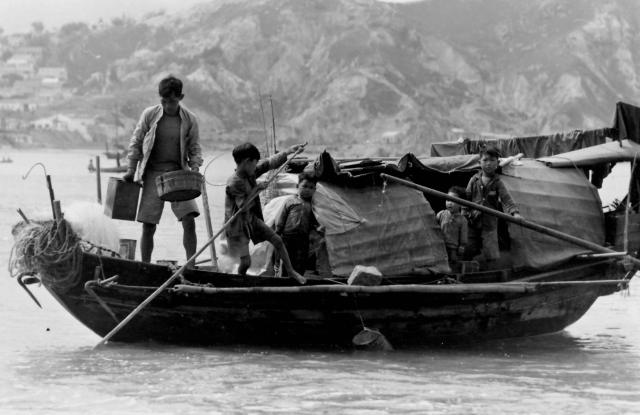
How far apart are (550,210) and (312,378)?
320 cm

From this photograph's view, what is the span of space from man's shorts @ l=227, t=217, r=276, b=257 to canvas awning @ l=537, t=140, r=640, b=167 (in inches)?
136

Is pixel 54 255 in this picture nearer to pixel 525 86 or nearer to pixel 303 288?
pixel 303 288

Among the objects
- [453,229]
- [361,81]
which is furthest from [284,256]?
[361,81]

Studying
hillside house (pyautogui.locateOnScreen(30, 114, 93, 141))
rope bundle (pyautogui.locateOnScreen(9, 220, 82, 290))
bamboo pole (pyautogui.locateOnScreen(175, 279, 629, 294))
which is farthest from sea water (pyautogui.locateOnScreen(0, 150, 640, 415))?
hillside house (pyautogui.locateOnScreen(30, 114, 93, 141))

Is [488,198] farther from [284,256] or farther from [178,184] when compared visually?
[178,184]

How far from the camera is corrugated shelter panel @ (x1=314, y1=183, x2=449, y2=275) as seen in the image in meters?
9.59

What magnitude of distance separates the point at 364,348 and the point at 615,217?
3.12m

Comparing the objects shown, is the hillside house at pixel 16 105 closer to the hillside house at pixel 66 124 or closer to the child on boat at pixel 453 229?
the hillside house at pixel 66 124

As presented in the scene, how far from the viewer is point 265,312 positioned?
9242mm

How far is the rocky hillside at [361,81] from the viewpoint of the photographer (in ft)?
511

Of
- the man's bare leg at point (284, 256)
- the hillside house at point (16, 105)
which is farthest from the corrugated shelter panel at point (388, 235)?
the hillside house at point (16, 105)

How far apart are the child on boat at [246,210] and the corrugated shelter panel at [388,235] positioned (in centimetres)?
58

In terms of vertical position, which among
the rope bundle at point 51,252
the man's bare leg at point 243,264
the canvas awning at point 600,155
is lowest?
the man's bare leg at point 243,264

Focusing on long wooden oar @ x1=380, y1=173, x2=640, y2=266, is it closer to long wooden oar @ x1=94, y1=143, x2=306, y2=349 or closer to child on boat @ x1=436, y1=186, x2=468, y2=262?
child on boat @ x1=436, y1=186, x2=468, y2=262
